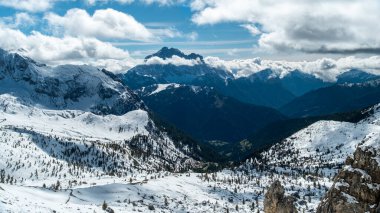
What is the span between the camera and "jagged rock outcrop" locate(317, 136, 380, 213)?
65250 mm

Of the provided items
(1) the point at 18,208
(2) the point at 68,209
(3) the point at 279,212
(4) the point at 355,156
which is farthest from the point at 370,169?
(2) the point at 68,209

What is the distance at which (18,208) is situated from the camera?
5157 inches

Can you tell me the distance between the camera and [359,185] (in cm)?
6638

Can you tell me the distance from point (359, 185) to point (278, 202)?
46184mm

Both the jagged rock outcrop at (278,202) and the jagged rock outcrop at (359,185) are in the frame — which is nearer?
the jagged rock outcrop at (359,185)

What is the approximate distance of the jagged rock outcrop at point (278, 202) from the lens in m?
108

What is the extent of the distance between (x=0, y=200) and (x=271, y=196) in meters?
76.9

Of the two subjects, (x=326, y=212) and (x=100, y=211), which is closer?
(x=326, y=212)

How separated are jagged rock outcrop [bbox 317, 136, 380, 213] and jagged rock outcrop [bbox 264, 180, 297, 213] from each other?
37.3 metres

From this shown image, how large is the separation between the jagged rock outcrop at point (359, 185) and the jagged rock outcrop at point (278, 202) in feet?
122

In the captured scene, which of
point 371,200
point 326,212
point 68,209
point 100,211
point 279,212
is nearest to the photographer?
point 371,200

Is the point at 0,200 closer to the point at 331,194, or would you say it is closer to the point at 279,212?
the point at 279,212

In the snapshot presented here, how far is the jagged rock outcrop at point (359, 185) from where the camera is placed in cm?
6525

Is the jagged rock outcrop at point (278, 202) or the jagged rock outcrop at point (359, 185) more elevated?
the jagged rock outcrop at point (359, 185)
